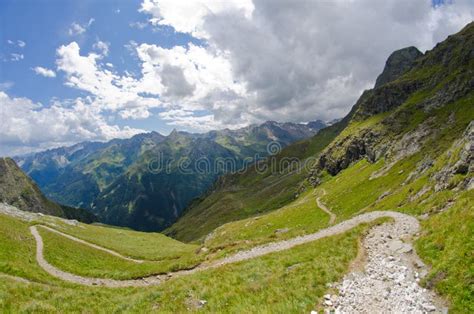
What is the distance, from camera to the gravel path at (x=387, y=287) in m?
14.6

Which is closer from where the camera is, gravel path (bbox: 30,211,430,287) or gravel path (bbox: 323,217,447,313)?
gravel path (bbox: 323,217,447,313)

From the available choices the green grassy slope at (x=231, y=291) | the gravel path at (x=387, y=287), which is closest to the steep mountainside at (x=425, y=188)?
the gravel path at (x=387, y=287)

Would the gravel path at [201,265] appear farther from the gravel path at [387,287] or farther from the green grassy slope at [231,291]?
the gravel path at [387,287]

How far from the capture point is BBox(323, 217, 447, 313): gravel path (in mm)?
14648

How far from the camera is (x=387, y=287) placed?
1684 cm

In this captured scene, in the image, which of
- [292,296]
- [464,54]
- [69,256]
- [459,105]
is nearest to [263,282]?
[292,296]

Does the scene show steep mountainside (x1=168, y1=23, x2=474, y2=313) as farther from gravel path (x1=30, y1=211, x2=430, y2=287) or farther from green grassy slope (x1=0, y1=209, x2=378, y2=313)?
green grassy slope (x1=0, y1=209, x2=378, y2=313)

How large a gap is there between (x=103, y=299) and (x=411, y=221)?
30275 mm

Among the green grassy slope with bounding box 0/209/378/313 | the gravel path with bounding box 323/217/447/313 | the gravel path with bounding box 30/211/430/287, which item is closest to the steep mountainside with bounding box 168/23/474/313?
the gravel path with bounding box 323/217/447/313

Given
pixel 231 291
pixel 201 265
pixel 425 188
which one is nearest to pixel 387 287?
pixel 231 291

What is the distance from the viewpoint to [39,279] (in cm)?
3012

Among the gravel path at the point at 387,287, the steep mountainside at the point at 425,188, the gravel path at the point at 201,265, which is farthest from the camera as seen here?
the gravel path at the point at 201,265

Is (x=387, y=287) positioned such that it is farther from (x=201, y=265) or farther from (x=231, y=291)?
(x=201, y=265)

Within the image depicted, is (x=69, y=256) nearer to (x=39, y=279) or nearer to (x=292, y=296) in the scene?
(x=39, y=279)
